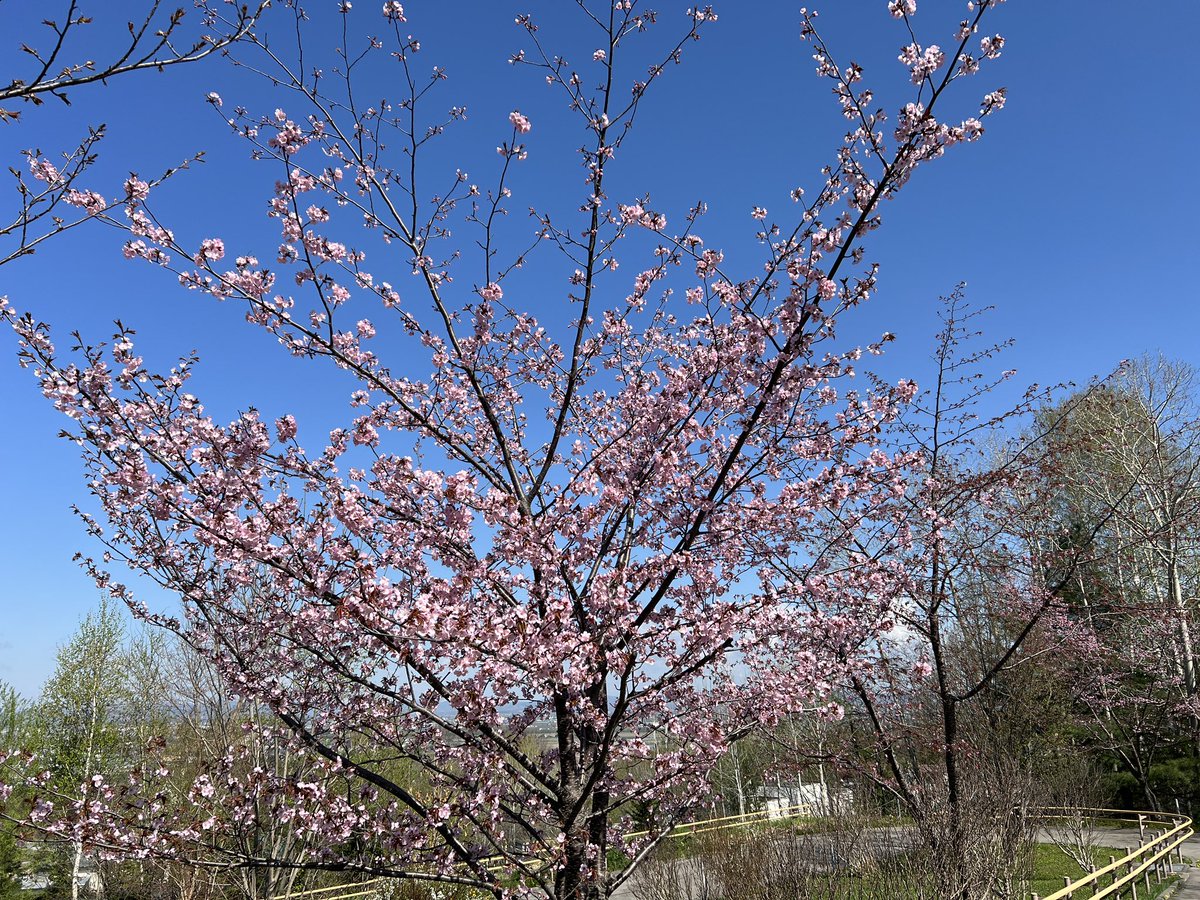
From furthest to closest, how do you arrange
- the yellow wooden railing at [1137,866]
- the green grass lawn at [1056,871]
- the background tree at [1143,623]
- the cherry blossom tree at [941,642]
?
the background tree at [1143,623]
the green grass lawn at [1056,871]
the yellow wooden railing at [1137,866]
the cherry blossom tree at [941,642]

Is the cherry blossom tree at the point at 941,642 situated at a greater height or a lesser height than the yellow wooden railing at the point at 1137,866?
greater

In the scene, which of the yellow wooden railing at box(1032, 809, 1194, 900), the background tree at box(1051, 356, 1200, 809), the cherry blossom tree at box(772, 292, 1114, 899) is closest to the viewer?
the cherry blossom tree at box(772, 292, 1114, 899)

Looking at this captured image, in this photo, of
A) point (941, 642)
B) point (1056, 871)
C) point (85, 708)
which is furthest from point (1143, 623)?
point (85, 708)

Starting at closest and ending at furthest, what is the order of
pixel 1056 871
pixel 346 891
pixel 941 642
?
pixel 941 642
pixel 1056 871
pixel 346 891

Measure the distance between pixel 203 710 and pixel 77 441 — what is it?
10169mm

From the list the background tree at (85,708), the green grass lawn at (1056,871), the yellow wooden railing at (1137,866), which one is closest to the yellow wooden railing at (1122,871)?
the yellow wooden railing at (1137,866)

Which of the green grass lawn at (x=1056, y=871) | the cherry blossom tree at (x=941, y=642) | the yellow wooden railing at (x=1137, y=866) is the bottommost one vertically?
the green grass lawn at (x=1056, y=871)

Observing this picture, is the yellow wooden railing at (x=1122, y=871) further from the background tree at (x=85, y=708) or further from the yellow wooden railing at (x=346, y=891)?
the background tree at (x=85, y=708)

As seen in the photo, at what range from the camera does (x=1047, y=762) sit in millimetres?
14469

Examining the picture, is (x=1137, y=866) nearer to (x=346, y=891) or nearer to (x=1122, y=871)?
(x=1122, y=871)

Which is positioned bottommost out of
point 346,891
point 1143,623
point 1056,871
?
point 1056,871

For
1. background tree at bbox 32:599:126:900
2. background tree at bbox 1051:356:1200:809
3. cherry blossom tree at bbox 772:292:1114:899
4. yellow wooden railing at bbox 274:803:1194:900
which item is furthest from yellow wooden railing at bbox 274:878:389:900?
background tree at bbox 1051:356:1200:809

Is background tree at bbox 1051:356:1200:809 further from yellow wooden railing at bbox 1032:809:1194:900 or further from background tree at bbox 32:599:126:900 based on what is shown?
background tree at bbox 32:599:126:900

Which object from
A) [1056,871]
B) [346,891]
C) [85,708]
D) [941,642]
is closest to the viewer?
[941,642]
